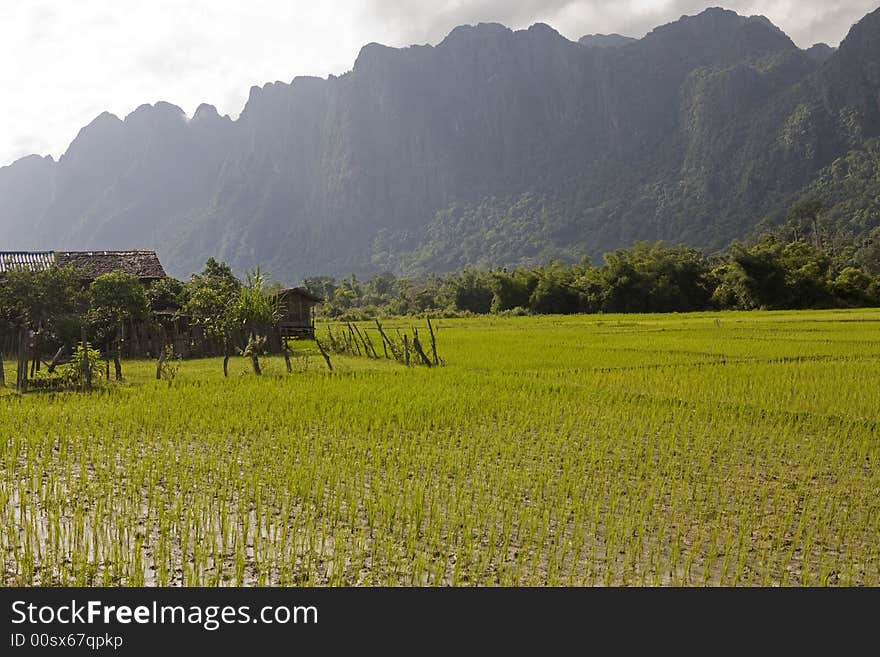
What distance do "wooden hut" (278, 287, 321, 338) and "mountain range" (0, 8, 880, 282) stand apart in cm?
7043

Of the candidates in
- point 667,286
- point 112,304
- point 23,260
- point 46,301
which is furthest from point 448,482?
point 667,286

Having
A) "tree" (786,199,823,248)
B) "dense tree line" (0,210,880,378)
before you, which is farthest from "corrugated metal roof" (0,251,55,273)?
"tree" (786,199,823,248)

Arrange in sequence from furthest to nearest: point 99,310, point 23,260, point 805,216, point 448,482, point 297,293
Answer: point 805,216 → point 297,293 → point 23,260 → point 99,310 → point 448,482

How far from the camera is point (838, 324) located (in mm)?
25312

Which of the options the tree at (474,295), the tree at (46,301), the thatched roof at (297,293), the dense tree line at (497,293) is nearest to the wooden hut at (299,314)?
the thatched roof at (297,293)

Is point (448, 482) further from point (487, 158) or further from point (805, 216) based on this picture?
point (487, 158)

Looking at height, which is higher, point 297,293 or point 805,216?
point 805,216

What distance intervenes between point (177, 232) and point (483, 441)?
153 meters

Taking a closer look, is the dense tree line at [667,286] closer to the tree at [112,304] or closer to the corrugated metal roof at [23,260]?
the corrugated metal roof at [23,260]

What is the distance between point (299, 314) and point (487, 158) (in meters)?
120

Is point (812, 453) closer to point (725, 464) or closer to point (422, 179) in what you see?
point (725, 464)

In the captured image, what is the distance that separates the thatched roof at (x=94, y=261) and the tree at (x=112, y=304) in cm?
412

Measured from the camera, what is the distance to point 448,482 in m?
6.40

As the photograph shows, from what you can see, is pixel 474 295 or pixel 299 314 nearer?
pixel 299 314
